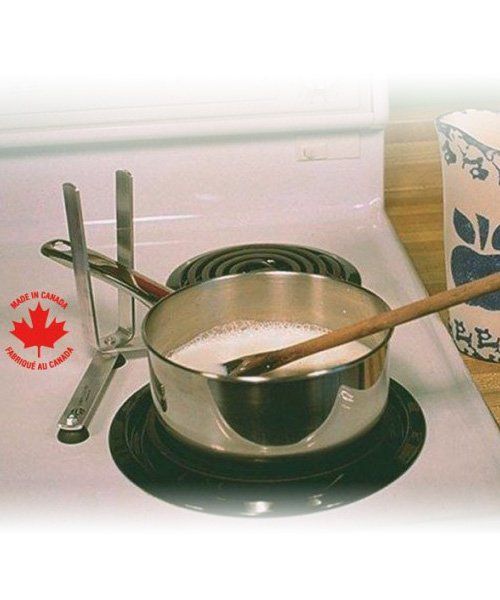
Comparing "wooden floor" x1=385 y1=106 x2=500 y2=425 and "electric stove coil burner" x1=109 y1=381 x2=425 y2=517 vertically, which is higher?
"wooden floor" x1=385 y1=106 x2=500 y2=425

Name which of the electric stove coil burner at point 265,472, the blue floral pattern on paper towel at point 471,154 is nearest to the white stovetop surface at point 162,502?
the electric stove coil burner at point 265,472

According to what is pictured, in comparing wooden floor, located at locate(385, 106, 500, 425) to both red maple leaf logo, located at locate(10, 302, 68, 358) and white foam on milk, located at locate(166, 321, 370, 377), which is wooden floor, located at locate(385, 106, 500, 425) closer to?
white foam on milk, located at locate(166, 321, 370, 377)

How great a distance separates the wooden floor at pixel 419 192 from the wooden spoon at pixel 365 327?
182 mm

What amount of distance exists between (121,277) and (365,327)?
22cm

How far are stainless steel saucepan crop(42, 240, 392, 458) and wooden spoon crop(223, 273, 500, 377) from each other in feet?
0.05

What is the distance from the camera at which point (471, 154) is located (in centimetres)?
74

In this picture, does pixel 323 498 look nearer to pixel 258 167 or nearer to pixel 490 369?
pixel 490 369

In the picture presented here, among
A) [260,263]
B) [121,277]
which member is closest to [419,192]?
[260,263]

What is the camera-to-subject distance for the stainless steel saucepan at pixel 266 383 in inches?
22.4

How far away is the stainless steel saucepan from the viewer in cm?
57

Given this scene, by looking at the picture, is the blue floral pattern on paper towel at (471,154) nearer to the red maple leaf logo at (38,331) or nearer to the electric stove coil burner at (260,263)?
the electric stove coil burner at (260,263)

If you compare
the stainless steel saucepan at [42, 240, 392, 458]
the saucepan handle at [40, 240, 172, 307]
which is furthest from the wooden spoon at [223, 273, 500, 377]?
the saucepan handle at [40, 240, 172, 307]

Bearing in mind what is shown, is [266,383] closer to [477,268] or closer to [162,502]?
[162,502]

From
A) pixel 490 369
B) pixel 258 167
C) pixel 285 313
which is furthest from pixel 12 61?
pixel 490 369
